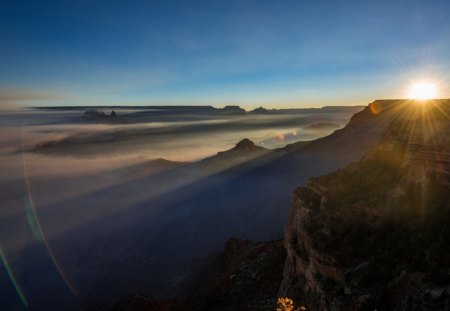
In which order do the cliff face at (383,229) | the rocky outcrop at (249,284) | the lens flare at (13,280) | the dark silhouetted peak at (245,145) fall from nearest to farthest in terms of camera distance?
the cliff face at (383,229) < the rocky outcrop at (249,284) < the lens flare at (13,280) < the dark silhouetted peak at (245,145)

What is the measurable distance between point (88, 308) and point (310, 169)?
83353 millimetres

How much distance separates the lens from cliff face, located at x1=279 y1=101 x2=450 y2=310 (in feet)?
54.2

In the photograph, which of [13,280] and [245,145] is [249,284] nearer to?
[13,280]

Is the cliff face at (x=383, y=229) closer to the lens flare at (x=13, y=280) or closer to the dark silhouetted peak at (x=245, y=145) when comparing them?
the lens flare at (x=13, y=280)

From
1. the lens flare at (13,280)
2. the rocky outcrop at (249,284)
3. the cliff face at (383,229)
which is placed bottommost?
the lens flare at (13,280)

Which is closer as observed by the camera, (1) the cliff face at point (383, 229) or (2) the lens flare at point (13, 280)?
(1) the cliff face at point (383, 229)

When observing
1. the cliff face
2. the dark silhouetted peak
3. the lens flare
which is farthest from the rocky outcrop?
the dark silhouetted peak

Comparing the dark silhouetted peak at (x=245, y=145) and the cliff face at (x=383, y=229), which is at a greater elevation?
the cliff face at (x=383, y=229)

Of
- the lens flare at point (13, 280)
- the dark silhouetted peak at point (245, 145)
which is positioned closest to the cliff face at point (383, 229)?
the lens flare at point (13, 280)

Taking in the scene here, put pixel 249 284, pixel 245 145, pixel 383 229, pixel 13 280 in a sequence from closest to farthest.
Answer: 1. pixel 383 229
2. pixel 249 284
3. pixel 13 280
4. pixel 245 145

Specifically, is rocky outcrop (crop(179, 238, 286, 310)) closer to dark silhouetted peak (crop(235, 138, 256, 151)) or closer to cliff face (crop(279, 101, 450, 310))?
cliff face (crop(279, 101, 450, 310))

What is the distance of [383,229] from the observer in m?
20.5

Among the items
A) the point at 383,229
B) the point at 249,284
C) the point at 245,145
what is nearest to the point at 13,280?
the point at 249,284

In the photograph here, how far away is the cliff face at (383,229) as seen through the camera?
1653 centimetres
